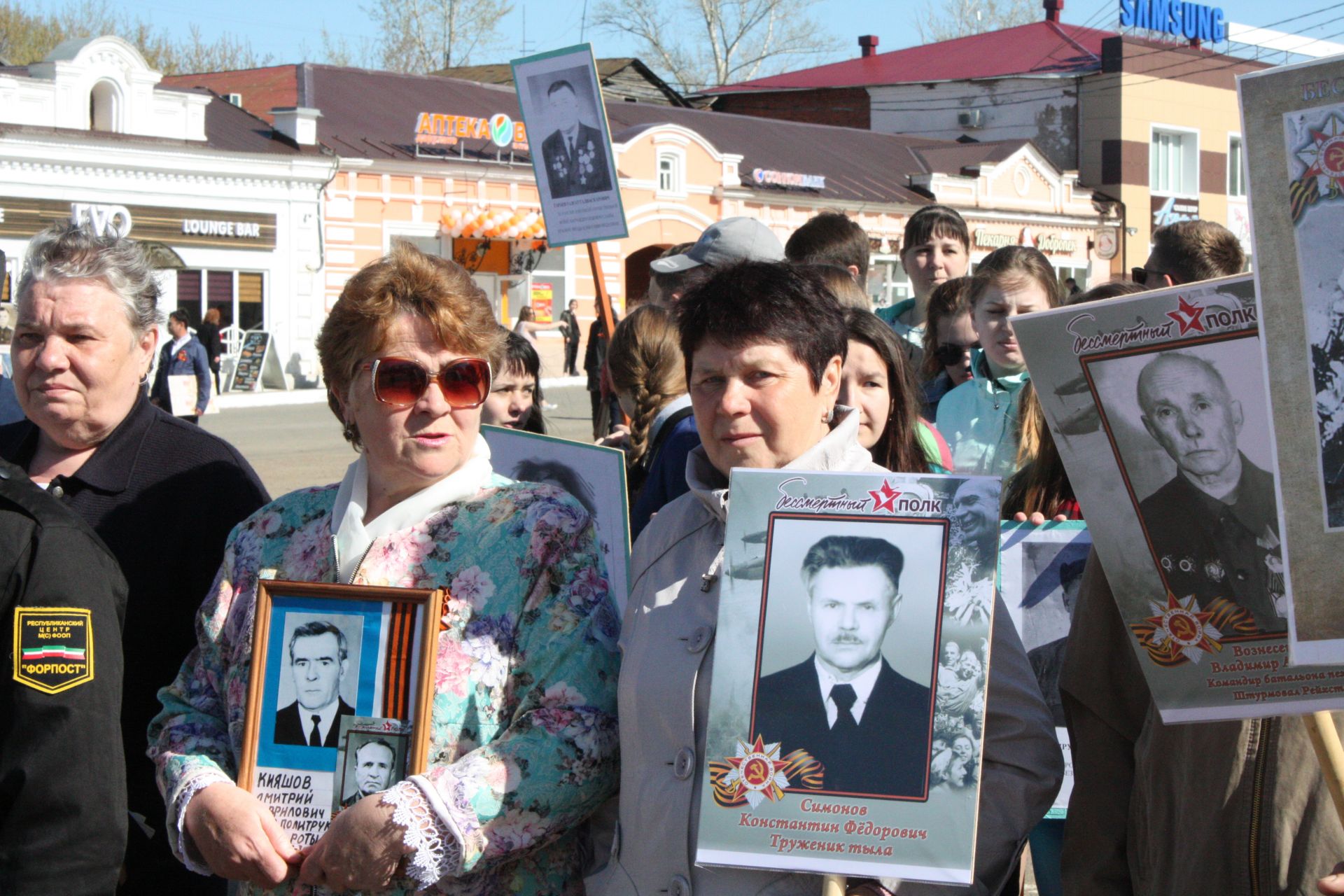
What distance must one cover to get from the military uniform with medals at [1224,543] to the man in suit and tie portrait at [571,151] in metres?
4.40

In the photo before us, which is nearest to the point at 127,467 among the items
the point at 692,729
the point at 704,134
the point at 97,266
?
the point at 97,266

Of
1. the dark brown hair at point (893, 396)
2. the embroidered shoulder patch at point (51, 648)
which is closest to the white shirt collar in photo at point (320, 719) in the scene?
the embroidered shoulder patch at point (51, 648)

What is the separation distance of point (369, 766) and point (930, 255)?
3.86 meters

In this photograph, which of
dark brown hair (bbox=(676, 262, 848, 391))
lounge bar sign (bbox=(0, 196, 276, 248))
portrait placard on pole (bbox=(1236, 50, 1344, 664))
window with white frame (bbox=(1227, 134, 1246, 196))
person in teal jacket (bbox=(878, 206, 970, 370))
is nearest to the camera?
portrait placard on pole (bbox=(1236, 50, 1344, 664))

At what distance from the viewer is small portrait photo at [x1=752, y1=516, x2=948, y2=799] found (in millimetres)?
2146

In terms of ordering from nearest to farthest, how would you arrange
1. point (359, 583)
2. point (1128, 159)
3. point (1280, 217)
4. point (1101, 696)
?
point (1280, 217)
point (1101, 696)
point (359, 583)
point (1128, 159)

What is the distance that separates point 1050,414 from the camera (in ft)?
7.16

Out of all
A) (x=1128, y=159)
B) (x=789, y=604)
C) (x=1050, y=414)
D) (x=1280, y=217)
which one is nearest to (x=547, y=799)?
(x=789, y=604)

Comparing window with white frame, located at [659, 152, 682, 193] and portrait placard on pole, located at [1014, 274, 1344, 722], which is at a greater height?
window with white frame, located at [659, 152, 682, 193]

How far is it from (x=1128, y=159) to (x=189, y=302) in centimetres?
2872

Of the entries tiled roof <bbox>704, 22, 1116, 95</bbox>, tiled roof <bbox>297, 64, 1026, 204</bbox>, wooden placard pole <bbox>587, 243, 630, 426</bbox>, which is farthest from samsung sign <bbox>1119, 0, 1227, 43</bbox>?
wooden placard pole <bbox>587, 243, 630, 426</bbox>

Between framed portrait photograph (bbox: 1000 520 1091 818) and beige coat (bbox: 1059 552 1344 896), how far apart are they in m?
0.79

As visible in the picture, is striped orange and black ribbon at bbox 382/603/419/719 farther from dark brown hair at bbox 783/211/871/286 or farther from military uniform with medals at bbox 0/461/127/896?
dark brown hair at bbox 783/211/871/286

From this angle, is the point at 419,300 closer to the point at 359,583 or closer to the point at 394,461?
the point at 394,461
